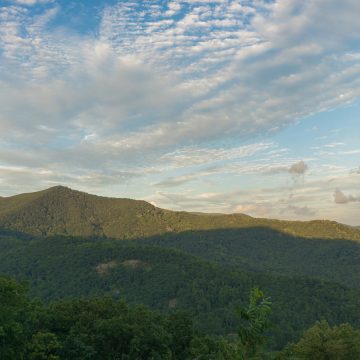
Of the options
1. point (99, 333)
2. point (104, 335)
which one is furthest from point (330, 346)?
point (99, 333)

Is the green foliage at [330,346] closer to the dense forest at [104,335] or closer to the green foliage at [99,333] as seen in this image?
the dense forest at [104,335]

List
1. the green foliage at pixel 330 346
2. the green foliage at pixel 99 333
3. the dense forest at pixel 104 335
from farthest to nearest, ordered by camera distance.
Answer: the green foliage at pixel 330 346, the green foliage at pixel 99 333, the dense forest at pixel 104 335

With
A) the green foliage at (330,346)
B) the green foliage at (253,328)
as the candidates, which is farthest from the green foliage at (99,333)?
the green foliage at (253,328)

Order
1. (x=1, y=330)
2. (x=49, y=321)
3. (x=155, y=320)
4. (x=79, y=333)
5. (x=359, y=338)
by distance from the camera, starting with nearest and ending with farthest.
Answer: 1. (x=1, y=330)
2. (x=79, y=333)
3. (x=49, y=321)
4. (x=155, y=320)
5. (x=359, y=338)

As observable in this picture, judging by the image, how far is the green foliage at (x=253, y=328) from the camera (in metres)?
18.8

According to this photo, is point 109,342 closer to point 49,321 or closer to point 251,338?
point 49,321

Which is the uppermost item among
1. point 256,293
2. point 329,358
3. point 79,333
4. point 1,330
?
point 256,293

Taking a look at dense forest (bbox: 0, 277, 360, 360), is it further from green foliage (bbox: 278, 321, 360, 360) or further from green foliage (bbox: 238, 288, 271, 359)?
green foliage (bbox: 238, 288, 271, 359)

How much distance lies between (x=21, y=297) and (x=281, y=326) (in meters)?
162

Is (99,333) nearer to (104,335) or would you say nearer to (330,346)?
(104,335)

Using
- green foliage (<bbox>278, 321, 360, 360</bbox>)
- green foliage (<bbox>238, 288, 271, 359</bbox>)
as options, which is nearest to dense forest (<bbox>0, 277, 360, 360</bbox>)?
green foliage (<bbox>278, 321, 360, 360</bbox>)

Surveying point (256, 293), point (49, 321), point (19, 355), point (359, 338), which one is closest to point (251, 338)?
point (256, 293)

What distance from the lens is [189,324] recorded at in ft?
235

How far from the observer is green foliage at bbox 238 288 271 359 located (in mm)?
18797
